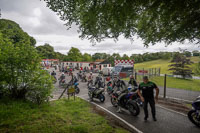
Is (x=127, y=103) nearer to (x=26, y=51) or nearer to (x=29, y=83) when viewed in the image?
(x=29, y=83)

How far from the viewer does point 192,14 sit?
A: 315 cm

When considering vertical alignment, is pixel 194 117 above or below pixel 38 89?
below

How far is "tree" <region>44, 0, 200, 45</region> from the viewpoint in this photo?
2.47m

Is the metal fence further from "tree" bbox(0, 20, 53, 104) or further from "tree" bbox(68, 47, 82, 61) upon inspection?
"tree" bbox(68, 47, 82, 61)

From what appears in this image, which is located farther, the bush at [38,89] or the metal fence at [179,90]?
the metal fence at [179,90]

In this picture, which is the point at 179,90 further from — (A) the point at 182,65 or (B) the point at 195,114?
(A) the point at 182,65

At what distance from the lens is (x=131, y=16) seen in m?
2.71

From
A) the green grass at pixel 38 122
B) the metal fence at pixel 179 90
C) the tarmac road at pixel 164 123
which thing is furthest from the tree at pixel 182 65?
the green grass at pixel 38 122

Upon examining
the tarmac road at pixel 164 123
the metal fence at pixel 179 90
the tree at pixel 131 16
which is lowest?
the tarmac road at pixel 164 123

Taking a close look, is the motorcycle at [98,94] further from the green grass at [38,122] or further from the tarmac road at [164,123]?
the green grass at [38,122]

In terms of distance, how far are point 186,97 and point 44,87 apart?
26.0 feet

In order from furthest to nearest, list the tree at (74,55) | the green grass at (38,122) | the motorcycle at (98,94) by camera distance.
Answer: the tree at (74,55) → the motorcycle at (98,94) → the green grass at (38,122)

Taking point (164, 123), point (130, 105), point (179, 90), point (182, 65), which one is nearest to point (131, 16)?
point (130, 105)

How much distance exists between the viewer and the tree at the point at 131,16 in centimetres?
247
